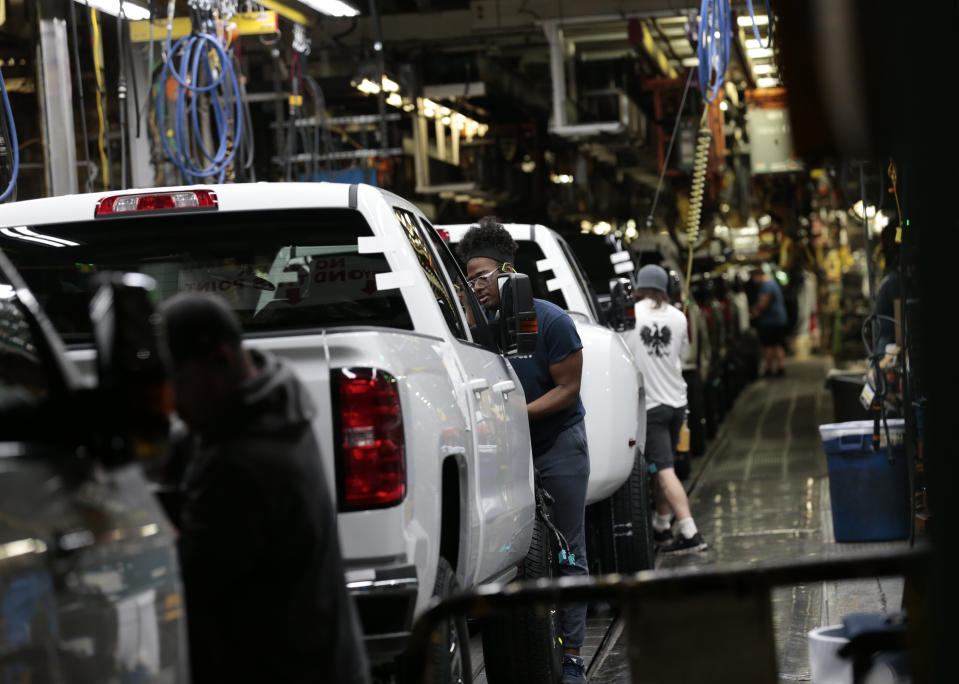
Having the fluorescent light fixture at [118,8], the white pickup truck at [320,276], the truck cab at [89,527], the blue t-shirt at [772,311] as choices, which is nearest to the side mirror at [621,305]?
the fluorescent light fixture at [118,8]

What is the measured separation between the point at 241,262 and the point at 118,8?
5290 millimetres

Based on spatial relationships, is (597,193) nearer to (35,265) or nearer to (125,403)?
(35,265)

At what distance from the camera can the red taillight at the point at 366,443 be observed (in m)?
4.51

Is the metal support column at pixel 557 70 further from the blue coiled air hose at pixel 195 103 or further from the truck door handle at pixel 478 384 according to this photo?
the truck door handle at pixel 478 384

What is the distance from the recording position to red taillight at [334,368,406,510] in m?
4.51

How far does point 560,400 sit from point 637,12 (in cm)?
1130

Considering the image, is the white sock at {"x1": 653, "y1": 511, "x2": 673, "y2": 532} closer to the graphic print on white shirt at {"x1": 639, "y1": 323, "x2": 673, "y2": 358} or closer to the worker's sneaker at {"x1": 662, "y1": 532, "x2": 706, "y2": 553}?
the worker's sneaker at {"x1": 662, "y1": 532, "x2": 706, "y2": 553}

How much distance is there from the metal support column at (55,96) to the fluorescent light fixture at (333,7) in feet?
6.29

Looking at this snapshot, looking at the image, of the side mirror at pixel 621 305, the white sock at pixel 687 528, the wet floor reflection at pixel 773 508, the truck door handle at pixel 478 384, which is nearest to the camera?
the truck door handle at pixel 478 384

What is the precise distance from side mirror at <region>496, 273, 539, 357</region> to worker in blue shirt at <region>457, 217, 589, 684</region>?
0.73 meters

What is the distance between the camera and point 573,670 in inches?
277

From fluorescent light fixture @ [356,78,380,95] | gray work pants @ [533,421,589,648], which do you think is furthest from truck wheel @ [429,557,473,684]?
fluorescent light fixture @ [356,78,380,95]

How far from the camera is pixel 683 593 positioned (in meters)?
3.41

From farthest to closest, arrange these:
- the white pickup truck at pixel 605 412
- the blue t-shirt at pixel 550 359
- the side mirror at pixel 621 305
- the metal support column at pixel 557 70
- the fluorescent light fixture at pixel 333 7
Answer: the metal support column at pixel 557 70 < the fluorescent light fixture at pixel 333 7 < the side mirror at pixel 621 305 < the white pickup truck at pixel 605 412 < the blue t-shirt at pixel 550 359
